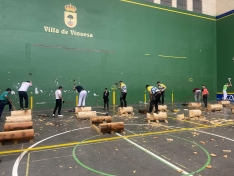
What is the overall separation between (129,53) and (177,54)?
4957mm

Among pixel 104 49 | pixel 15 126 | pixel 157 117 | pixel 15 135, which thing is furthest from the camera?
pixel 104 49

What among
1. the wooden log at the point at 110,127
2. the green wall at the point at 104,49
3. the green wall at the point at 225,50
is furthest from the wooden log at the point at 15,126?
the green wall at the point at 225,50

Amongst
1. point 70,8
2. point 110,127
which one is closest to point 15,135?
point 110,127

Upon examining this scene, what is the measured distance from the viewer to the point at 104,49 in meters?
14.8

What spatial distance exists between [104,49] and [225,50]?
12.4 metres

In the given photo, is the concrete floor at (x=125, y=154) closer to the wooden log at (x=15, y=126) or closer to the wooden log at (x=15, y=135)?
the wooden log at (x=15, y=135)

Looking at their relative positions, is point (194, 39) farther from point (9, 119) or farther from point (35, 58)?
point (9, 119)

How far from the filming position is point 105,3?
14961 millimetres

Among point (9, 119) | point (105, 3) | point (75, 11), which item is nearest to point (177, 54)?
point (105, 3)

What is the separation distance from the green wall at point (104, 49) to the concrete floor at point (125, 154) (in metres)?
7.50

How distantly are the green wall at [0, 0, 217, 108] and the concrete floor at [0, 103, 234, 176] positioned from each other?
7501mm

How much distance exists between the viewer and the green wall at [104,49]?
1241 cm

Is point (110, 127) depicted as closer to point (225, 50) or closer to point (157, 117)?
point (157, 117)

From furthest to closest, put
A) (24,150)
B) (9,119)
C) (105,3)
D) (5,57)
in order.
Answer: (105,3), (5,57), (9,119), (24,150)
